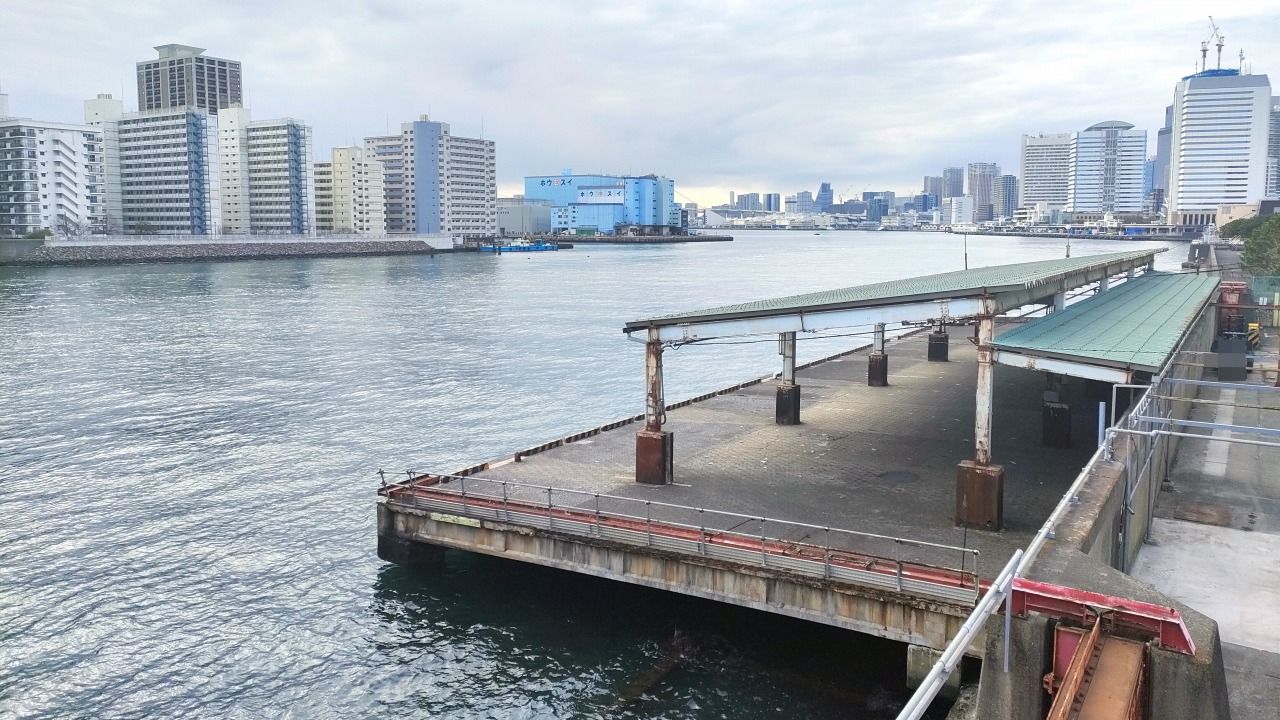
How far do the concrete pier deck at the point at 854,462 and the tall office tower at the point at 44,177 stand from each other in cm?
16405

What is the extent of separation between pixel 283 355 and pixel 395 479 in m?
33.1

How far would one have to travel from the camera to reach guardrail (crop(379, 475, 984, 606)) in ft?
54.2

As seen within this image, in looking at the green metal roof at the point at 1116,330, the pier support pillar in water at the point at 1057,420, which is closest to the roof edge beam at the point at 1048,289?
the green metal roof at the point at 1116,330

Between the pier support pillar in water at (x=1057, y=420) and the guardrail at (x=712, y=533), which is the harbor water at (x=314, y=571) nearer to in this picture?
the guardrail at (x=712, y=533)

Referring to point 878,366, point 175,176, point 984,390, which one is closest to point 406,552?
point 984,390

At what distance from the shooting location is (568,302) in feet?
332

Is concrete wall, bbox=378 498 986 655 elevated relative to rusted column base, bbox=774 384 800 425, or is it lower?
lower

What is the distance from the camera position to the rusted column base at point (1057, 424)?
86.2 ft

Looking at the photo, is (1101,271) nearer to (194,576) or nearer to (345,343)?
(194,576)

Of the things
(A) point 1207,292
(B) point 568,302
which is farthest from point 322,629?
(B) point 568,302

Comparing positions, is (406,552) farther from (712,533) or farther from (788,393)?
(788,393)

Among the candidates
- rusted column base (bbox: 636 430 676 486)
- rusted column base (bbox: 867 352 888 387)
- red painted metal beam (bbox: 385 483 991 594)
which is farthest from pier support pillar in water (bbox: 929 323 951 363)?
red painted metal beam (bbox: 385 483 991 594)

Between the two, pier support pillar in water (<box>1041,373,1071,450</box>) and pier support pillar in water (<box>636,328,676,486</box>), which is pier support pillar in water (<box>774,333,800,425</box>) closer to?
A: pier support pillar in water (<box>636,328,676,486</box>)

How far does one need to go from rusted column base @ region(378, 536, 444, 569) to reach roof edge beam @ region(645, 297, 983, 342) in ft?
24.2
